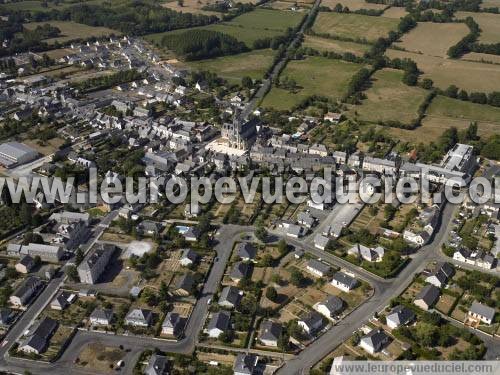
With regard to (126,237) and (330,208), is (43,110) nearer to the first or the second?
(126,237)

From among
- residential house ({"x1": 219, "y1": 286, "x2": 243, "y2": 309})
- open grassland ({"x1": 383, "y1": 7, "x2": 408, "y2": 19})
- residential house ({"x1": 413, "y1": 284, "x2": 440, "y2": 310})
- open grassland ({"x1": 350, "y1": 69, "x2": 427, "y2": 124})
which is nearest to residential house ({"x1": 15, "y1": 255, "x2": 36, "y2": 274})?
residential house ({"x1": 219, "y1": 286, "x2": 243, "y2": 309})

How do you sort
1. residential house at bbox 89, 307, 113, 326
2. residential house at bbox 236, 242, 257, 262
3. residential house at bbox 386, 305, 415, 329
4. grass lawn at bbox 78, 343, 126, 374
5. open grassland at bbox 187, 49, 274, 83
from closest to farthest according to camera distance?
grass lawn at bbox 78, 343, 126, 374, residential house at bbox 386, 305, 415, 329, residential house at bbox 89, 307, 113, 326, residential house at bbox 236, 242, 257, 262, open grassland at bbox 187, 49, 274, 83

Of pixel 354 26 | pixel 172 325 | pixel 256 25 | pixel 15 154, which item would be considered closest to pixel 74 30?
pixel 256 25

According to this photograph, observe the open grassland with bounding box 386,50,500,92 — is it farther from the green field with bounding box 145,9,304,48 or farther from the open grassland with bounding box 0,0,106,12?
the open grassland with bounding box 0,0,106,12

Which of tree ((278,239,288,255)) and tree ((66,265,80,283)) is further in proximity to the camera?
tree ((278,239,288,255))

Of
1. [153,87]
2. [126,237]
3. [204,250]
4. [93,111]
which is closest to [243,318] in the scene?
[204,250]

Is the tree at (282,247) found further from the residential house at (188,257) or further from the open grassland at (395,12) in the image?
the open grassland at (395,12)

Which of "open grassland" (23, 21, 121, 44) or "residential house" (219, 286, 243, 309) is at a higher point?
"open grassland" (23, 21, 121, 44)
